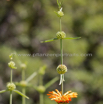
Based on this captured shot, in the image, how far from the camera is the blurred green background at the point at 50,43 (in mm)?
4078

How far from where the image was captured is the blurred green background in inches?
161

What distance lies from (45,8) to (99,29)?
163cm

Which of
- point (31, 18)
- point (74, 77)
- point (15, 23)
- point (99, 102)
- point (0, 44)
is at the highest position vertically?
point (31, 18)

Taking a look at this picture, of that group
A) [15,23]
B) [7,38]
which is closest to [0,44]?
[7,38]

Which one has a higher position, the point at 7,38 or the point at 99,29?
the point at 99,29

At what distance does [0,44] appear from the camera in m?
4.14

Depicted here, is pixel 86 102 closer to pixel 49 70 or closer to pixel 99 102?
pixel 99 102

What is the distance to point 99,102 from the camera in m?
4.62

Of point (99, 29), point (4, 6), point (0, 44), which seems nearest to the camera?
point (0, 44)

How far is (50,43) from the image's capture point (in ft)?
14.7

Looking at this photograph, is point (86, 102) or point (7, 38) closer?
point (7, 38)

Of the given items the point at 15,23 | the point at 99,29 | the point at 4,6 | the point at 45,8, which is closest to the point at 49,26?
the point at 45,8

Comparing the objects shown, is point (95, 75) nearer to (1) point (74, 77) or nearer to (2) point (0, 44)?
(1) point (74, 77)

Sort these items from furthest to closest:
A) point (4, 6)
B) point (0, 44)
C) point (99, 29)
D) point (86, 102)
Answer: point (99, 29) → point (86, 102) → point (4, 6) → point (0, 44)
